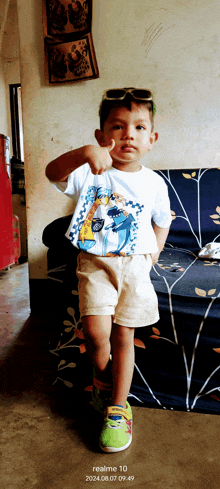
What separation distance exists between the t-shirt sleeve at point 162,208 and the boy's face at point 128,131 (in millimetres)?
150

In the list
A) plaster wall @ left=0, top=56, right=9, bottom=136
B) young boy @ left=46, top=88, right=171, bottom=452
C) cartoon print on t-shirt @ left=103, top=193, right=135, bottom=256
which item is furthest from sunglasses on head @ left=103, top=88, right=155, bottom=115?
plaster wall @ left=0, top=56, right=9, bottom=136

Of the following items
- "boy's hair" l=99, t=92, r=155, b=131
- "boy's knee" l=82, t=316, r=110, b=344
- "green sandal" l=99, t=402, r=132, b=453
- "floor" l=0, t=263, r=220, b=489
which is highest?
"boy's hair" l=99, t=92, r=155, b=131

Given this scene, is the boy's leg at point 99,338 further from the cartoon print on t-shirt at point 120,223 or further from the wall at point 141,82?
the wall at point 141,82

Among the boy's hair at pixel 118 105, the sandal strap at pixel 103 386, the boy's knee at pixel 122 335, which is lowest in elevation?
the sandal strap at pixel 103 386

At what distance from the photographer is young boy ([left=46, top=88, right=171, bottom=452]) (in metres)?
A: 0.95

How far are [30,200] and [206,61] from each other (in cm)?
125

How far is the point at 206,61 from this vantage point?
5.88ft

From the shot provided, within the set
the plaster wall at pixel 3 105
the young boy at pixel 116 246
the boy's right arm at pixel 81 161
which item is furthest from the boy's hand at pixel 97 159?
the plaster wall at pixel 3 105

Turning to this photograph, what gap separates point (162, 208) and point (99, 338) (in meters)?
0.47

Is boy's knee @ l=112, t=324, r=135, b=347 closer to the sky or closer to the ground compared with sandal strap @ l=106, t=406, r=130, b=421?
closer to the sky

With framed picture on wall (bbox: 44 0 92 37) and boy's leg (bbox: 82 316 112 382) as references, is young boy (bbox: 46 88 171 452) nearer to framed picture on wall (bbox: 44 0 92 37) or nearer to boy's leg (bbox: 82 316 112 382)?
boy's leg (bbox: 82 316 112 382)

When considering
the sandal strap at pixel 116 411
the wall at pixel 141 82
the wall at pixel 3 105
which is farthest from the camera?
the wall at pixel 3 105

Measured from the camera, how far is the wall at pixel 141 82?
179 cm

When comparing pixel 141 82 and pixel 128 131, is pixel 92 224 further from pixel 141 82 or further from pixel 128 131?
pixel 141 82
